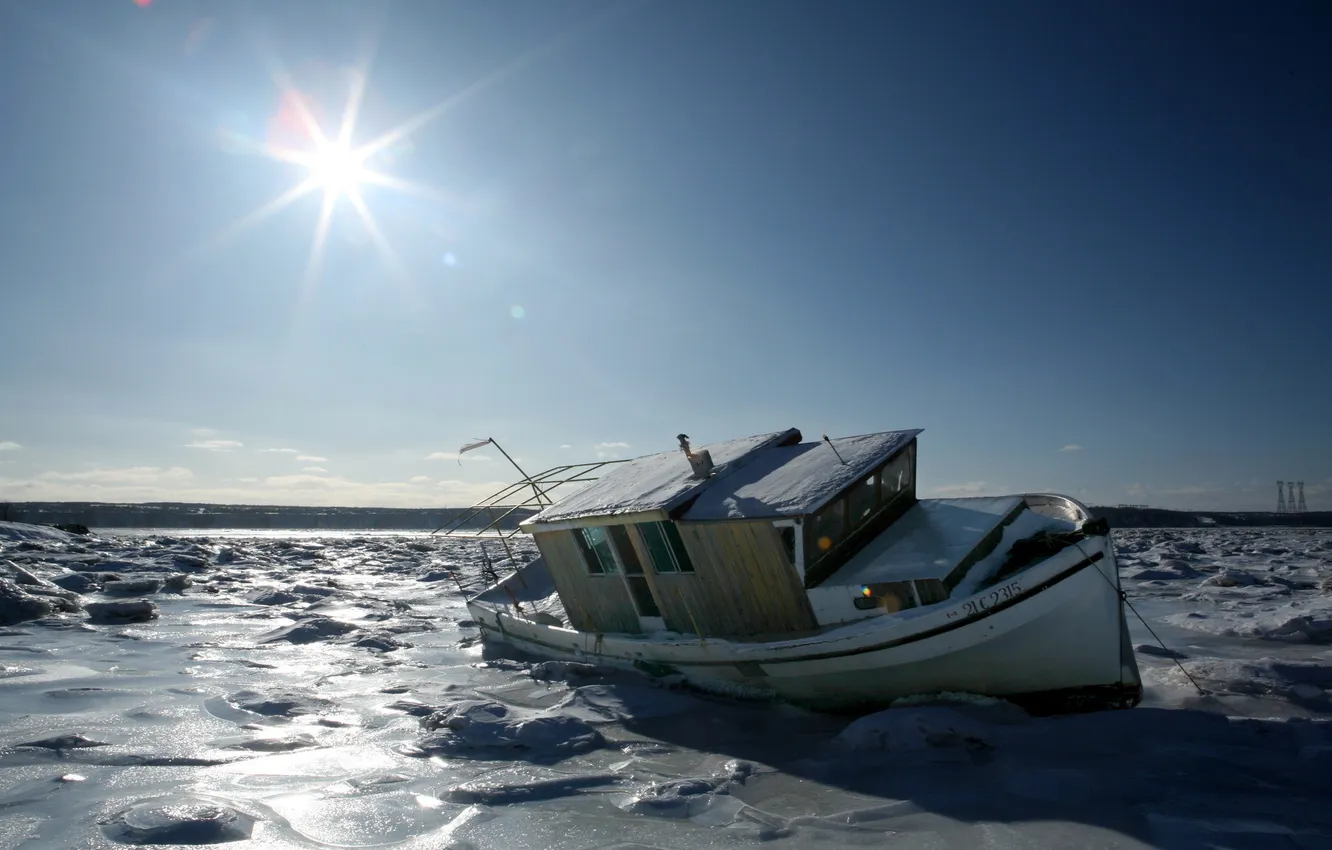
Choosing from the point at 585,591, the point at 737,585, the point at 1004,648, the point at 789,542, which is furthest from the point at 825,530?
the point at 585,591

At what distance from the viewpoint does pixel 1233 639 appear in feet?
38.5

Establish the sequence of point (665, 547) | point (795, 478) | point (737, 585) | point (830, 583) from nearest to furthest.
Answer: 1. point (830, 583)
2. point (737, 585)
3. point (795, 478)
4. point (665, 547)

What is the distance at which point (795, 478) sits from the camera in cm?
→ 962

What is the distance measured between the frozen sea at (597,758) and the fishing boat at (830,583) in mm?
430

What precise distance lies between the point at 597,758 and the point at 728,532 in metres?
3.16

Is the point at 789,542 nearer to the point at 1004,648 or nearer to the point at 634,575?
the point at 1004,648

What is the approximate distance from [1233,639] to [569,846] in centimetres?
1198

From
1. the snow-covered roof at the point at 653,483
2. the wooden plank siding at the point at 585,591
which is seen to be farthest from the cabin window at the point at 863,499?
the wooden plank siding at the point at 585,591

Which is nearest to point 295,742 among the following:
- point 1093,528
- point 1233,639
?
point 1093,528

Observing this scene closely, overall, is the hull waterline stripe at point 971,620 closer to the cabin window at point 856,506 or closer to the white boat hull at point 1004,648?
the white boat hull at point 1004,648

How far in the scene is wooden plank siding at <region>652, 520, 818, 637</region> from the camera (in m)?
8.78

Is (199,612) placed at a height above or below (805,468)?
below

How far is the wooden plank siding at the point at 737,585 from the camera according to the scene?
878cm

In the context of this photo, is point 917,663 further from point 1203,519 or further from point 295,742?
point 1203,519
